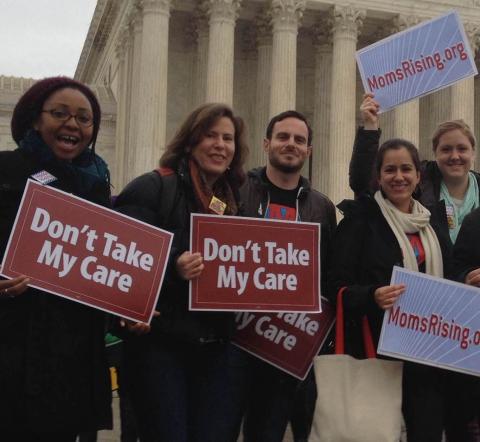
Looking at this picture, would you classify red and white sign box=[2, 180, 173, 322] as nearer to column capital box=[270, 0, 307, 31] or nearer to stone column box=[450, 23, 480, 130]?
column capital box=[270, 0, 307, 31]

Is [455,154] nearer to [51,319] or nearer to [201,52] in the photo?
[51,319]

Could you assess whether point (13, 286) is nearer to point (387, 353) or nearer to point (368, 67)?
point (387, 353)

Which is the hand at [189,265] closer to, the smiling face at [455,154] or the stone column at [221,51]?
the smiling face at [455,154]

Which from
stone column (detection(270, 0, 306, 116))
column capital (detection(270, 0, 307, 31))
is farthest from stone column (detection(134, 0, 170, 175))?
column capital (detection(270, 0, 307, 31))

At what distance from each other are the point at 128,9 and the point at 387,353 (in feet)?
101

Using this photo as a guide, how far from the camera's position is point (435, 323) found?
5.30 meters

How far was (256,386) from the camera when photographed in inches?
222

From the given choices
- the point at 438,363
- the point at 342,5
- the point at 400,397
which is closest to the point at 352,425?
the point at 400,397

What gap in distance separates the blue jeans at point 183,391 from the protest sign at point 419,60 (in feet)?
10.5

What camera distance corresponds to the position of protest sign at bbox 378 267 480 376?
17.0 ft

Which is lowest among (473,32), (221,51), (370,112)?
(370,112)

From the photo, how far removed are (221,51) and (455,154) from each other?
24.1m

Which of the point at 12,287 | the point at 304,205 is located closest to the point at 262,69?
the point at 304,205

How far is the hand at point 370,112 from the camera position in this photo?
6.12 metres
